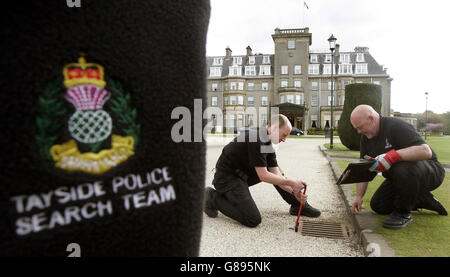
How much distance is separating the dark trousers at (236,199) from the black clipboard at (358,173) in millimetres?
1045

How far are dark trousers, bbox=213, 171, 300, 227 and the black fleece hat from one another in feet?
10.5

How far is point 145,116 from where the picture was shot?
27.6 inches

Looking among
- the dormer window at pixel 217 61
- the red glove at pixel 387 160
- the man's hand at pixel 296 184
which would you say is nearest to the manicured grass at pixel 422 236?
the red glove at pixel 387 160

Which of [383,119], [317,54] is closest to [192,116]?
[383,119]

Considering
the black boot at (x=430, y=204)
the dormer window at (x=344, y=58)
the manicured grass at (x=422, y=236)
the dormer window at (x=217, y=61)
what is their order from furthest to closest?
the dormer window at (x=217, y=61) → the dormer window at (x=344, y=58) → the black boot at (x=430, y=204) → the manicured grass at (x=422, y=236)

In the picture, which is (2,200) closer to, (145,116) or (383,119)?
(145,116)

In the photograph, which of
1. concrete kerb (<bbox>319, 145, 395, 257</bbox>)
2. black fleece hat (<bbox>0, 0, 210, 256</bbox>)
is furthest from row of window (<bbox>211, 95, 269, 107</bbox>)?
black fleece hat (<bbox>0, 0, 210, 256</bbox>)

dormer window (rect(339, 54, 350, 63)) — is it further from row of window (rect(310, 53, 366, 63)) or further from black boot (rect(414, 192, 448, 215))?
black boot (rect(414, 192, 448, 215))

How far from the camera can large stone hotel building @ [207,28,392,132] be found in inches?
1746

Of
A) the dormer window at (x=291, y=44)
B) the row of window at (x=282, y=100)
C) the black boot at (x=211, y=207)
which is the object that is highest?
the dormer window at (x=291, y=44)

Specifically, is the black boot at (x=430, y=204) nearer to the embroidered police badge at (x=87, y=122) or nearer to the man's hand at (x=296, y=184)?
the man's hand at (x=296, y=184)

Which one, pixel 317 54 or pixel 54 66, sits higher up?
pixel 317 54

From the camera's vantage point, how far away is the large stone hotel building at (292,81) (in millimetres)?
44344
